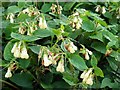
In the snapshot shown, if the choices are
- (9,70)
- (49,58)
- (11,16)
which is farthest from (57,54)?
(11,16)

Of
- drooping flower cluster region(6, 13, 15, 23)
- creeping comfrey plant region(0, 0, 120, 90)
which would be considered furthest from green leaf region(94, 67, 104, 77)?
drooping flower cluster region(6, 13, 15, 23)

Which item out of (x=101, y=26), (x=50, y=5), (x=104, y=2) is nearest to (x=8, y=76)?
(x=101, y=26)

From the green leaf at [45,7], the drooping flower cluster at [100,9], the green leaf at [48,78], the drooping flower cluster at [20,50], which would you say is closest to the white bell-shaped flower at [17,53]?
the drooping flower cluster at [20,50]

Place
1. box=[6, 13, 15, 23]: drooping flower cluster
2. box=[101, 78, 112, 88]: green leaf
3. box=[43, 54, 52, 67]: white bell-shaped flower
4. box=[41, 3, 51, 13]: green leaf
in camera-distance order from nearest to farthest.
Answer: box=[43, 54, 52, 67]: white bell-shaped flower, box=[101, 78, 112, 88]: green leaf, box=[6, 13, 15, 23]: drooping flower cluster, box=[41, 3, 51, 13]: green leaf

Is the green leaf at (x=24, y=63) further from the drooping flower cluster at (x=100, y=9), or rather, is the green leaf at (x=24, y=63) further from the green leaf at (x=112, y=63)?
the drooping flower cluster at (x=100, y=9)

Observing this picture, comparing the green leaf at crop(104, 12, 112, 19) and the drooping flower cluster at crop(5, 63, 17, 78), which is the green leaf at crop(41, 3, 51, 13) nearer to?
the green leaf at crop(104, 12, 112, 19)

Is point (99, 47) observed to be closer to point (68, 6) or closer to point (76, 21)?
point (76, 21)

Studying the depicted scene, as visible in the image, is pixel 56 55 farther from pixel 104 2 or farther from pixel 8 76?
pixel 104 2
